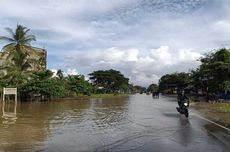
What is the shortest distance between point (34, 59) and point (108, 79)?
2628 inches

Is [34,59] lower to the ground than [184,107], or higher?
higher

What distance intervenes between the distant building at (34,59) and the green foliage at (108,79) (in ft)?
146

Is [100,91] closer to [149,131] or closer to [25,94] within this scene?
[25,94]

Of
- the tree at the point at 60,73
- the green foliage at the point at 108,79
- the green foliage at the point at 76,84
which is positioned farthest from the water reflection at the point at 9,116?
the green foliage at the point at 108,79

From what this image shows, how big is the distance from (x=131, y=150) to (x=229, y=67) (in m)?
30.0

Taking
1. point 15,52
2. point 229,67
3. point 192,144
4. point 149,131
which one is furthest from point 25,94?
point 192,144

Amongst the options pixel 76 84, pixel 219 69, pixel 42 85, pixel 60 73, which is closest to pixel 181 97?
pixel 219 69

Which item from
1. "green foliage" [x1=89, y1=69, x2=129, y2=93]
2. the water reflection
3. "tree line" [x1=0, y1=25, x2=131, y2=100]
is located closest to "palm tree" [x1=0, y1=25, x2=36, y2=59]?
"tree line" [x1=0, y1=25, x2=131, y2=100]

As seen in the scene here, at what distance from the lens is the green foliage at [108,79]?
112 m

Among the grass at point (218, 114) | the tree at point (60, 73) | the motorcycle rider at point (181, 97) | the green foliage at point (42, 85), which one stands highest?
the tree at point (60, 73)

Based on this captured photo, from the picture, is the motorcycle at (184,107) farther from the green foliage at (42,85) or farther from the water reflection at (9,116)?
the green foliage at (42,85)

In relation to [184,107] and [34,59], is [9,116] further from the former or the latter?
[34,59]

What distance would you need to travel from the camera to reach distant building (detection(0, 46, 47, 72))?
45.3 metres

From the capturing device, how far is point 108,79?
112312mm
